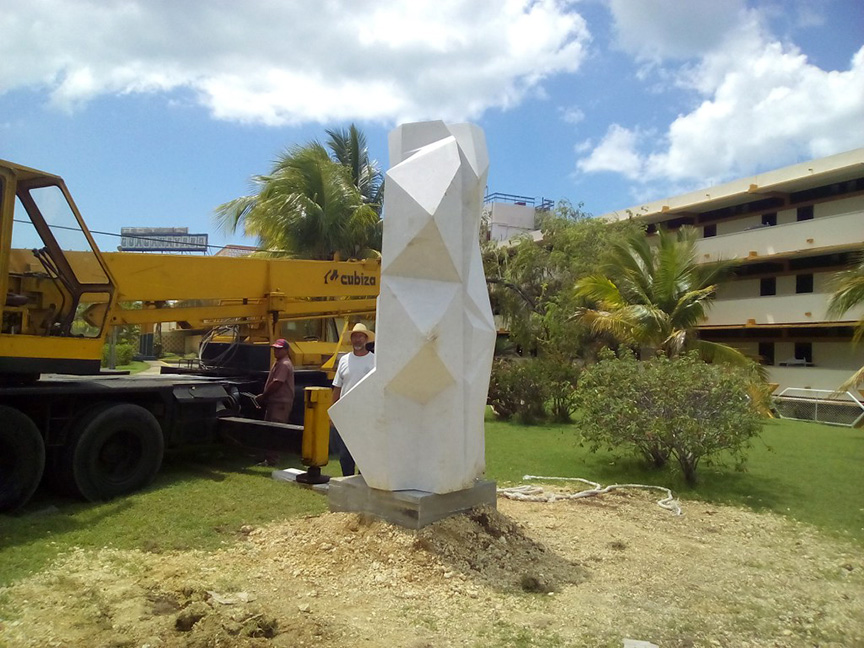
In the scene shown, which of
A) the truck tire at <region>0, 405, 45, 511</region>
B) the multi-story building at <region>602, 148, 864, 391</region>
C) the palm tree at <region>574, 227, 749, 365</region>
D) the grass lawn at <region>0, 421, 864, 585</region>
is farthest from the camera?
the multi-story building at <region>602, 148, 864, 391</region>

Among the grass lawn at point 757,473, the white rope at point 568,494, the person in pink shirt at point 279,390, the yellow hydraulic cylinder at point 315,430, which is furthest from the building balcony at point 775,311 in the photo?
the yellow hydraulic cylinder at point 315,430

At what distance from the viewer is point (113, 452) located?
7859 millimetres

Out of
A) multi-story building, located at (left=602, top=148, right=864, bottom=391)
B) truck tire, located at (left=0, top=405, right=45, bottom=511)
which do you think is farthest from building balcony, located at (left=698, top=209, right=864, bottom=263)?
truck tire, located at (left=0, top=405, right=45, bottom=511)

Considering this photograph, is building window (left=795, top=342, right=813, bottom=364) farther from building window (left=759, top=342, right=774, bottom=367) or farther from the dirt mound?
the dirt mound

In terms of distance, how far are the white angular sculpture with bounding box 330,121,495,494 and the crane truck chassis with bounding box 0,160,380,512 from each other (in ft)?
10.2

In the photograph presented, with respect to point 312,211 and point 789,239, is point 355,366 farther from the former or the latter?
point 789,239

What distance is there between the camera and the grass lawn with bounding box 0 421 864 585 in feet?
19.9

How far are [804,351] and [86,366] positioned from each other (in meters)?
22.4

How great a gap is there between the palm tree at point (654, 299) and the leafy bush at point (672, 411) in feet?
26.9

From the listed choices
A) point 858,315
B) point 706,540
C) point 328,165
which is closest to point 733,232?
point 858,315

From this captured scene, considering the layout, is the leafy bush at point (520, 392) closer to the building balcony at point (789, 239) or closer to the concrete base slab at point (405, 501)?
the concrete base slab at point (405, 501)

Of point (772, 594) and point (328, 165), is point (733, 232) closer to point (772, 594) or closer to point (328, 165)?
point (328, 165)

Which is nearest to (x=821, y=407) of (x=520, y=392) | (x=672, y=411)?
(x=520, y=392)

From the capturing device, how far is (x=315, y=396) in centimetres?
786
